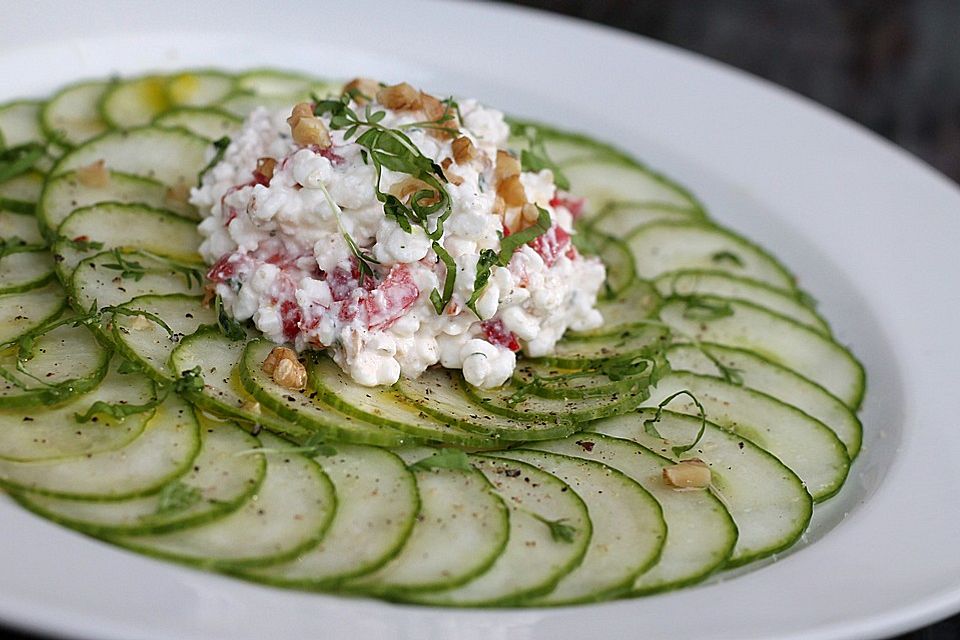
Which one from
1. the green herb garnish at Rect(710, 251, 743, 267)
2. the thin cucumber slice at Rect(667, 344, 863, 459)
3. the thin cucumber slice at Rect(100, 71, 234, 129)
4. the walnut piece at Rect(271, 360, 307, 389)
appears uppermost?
the thin cucumber slice at Rect(100, 71, 234, 129)

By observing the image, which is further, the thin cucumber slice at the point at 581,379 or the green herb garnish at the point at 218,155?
the green herb garnish at the point at 218,155

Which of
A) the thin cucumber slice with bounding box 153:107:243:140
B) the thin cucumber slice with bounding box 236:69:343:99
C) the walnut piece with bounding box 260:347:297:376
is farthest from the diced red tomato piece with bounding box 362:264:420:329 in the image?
the thin cucumber slice with bounding box 236:69:343:99

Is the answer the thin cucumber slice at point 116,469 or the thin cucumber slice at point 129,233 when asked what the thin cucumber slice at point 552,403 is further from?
the thin cucumber slice at point 129,233

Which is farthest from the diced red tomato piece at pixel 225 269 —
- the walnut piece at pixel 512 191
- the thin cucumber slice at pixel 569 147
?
the thin cucumber slice at pixel 569 147

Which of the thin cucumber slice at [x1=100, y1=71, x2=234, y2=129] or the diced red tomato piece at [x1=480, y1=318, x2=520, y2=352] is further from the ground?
the thin cucumber slice at [x1=100, y1=71, x2=234, y2=129]

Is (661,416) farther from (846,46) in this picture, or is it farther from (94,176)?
(846,46)

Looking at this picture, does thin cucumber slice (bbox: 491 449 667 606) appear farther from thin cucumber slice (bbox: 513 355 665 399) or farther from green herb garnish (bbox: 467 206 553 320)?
green herb garnish (bbox: 467 206 553 320)
